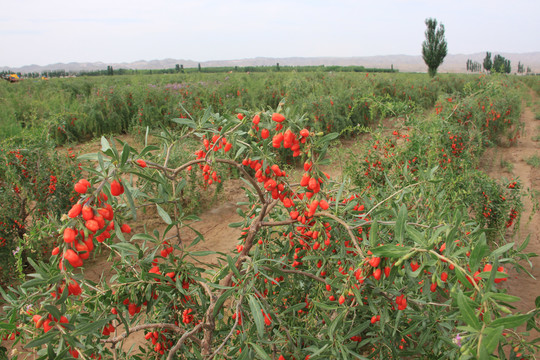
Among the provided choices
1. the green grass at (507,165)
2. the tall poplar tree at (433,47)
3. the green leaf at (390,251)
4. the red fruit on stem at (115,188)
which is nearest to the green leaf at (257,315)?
the green leaf at (390,251)

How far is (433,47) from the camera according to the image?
23.3 metres

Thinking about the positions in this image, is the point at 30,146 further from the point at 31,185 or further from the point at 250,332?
the point at 250,332

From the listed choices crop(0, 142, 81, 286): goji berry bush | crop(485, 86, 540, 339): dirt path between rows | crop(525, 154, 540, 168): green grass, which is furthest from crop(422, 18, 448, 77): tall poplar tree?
crop(0, 142, 81, 286): goji berry bush

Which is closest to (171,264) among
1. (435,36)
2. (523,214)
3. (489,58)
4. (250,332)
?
(250,332)

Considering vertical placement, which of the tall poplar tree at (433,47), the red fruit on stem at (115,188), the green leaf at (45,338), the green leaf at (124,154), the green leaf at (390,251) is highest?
the tall poplar tree at (433,47)

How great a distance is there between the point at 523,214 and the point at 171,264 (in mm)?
5006

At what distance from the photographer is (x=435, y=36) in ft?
77.5

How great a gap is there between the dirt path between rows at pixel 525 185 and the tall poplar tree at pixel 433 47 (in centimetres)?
1434

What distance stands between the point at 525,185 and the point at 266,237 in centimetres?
558

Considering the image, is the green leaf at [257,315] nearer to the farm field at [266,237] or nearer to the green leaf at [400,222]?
the farm field at [266,237]

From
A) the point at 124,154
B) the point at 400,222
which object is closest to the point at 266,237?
the point at 400,222

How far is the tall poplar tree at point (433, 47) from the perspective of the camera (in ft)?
75.3

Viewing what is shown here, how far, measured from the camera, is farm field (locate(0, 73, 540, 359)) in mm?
920

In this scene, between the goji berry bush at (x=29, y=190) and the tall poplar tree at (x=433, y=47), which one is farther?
the tall poplar tree at (x=433, y=47)
